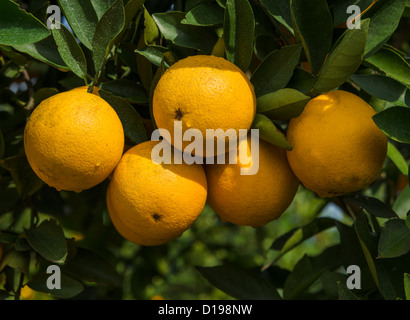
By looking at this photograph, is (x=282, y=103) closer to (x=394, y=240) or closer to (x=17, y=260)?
(x=394, y=240)

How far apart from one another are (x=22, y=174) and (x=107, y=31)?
472mm

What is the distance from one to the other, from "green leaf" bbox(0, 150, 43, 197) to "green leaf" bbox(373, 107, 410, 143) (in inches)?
33.3

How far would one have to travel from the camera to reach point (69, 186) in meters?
1.11

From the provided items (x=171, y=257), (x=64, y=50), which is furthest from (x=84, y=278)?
(x=171, y=257)

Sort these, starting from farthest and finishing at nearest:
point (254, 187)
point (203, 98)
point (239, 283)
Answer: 1. point (239, 283)
2. point (254, 187)
3. point (203, 98)

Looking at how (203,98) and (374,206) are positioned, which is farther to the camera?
(374,206)

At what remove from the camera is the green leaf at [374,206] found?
4.43 feet

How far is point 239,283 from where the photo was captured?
5.03ft

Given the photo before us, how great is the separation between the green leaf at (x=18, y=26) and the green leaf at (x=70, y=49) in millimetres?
76

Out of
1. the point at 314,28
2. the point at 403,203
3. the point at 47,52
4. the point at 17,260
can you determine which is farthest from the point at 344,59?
the point at 17,260

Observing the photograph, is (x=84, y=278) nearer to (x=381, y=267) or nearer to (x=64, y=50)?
(x=64, y=50)

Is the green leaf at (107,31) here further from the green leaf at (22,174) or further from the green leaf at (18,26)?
the green leaf at (22,174)

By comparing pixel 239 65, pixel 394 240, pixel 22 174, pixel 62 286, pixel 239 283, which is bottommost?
pixel 239 283
